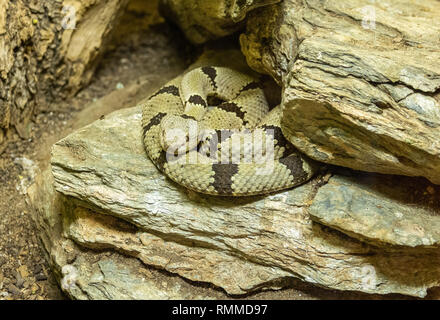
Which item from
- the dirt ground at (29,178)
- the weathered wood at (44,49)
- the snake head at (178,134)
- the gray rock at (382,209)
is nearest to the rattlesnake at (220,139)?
the snake head at (178,134)

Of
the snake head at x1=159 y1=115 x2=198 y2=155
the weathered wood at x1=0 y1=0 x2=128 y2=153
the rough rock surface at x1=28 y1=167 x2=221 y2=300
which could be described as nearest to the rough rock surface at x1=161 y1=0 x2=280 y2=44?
the weathered wood at x1=0 y1=0 x2=128 y2=153

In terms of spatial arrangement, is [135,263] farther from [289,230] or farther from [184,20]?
[184,20]

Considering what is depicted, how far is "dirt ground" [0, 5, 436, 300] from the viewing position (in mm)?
3404

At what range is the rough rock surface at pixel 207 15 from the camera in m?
3.10

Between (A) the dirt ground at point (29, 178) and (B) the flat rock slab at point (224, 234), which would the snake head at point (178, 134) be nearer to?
(B) the flat rock slab at point (224, 234)

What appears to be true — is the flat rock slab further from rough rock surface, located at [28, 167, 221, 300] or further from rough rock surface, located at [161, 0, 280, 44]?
rough rock surface, located at [161, 0, 280, 44]

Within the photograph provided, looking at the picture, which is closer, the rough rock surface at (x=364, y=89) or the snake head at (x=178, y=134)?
the rough rock surface at (x=364, y=89)

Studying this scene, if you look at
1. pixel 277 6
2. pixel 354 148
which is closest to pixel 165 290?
pixel 354 148

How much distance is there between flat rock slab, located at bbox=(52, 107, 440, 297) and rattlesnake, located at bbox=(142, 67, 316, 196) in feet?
0.53

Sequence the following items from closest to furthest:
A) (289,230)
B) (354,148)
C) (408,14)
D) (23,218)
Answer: (354,148) → (289,230) → (408,14) → (23,218)

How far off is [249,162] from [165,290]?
1104 mm

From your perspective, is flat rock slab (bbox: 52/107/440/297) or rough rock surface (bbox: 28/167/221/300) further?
rough rock surface (bbox: 28/167/221/300)

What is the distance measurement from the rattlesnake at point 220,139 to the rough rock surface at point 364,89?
31 cm

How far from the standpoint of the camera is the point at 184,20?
14.9 ft
